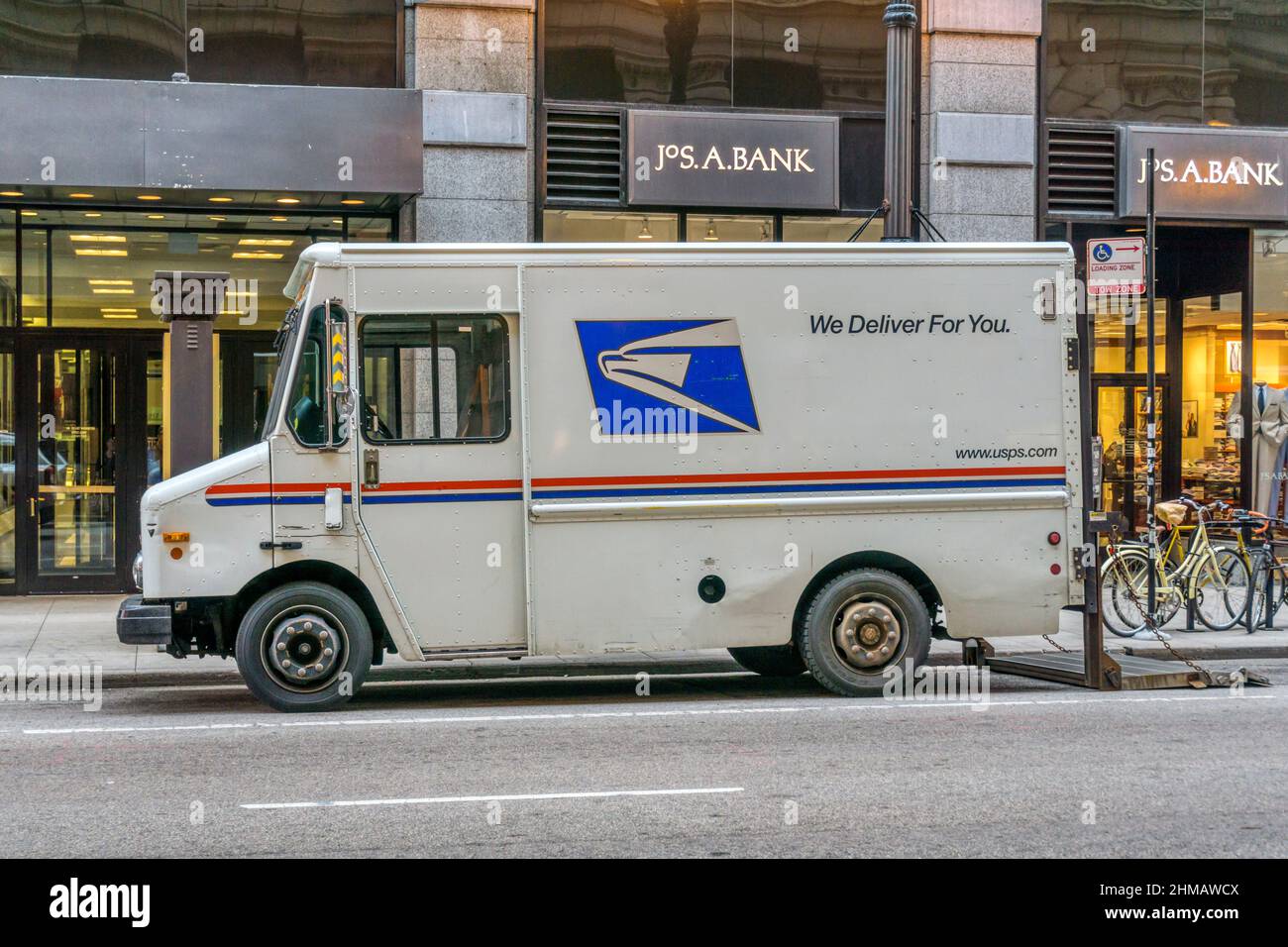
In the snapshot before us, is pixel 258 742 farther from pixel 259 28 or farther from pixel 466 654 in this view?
pixel 259 28

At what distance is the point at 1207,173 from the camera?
17859 millimetres

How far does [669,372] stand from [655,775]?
3.23 m

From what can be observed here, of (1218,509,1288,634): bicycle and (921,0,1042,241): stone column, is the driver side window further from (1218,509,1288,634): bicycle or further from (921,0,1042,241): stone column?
(921,0,1042,241): stone column

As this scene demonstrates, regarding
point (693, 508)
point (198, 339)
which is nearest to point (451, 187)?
point (198, 339)

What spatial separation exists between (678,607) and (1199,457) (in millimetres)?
11091

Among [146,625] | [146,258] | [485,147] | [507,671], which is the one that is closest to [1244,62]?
[485,147]

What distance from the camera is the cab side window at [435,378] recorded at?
9.89 metres

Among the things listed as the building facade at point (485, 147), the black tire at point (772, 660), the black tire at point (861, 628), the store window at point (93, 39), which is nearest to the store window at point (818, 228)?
the building facade at point (485, 147)

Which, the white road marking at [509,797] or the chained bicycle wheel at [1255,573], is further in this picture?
the chained bicycle wheel at [1255,573]

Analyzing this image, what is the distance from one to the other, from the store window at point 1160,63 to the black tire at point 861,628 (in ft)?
31.6

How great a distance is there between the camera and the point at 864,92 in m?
17.4

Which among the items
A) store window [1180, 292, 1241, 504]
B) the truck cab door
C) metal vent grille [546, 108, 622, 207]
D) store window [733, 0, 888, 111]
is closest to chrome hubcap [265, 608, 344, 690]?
the truck cab door

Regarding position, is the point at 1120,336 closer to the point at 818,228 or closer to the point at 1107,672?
the point at 818,228

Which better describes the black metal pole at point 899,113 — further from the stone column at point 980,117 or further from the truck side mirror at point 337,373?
the truck side mirror at point 337,373
